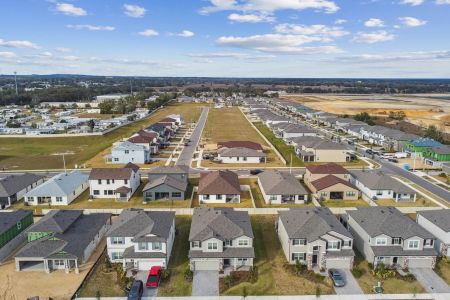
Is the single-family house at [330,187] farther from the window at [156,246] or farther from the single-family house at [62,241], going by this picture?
the single-family house at [62,241]

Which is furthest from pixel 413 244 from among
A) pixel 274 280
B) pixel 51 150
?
pixel 51 150

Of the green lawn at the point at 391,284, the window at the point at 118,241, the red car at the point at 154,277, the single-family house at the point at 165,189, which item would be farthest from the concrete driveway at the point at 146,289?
the single-family house at the point at 165,189

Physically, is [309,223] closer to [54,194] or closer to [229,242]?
[229,242]

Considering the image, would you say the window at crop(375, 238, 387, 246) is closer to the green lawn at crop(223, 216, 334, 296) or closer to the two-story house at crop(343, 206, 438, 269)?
the two-story house at crop(343, 206, 438, 269)

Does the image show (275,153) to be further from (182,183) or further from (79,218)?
(79,218)

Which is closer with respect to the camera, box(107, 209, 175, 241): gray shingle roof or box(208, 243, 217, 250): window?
box(208, 243, 217, 250): window

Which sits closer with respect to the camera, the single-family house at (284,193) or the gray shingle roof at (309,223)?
the gray shingle roof at (309,223)

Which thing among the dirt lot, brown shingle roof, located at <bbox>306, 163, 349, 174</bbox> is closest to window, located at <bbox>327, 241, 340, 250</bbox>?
the dirt lot
